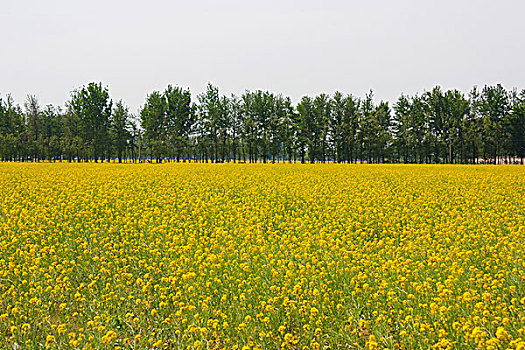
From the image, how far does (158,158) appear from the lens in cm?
7662

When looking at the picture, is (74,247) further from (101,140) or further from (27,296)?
(101,140)

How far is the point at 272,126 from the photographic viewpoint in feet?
238

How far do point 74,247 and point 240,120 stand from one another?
228ft

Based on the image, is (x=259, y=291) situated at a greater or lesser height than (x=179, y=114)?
lesser

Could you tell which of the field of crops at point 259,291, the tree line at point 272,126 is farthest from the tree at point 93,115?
the field of crops at point 259,291

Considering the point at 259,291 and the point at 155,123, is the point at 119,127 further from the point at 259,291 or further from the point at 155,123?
the point at 259,291

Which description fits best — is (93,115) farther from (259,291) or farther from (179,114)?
(259,291)

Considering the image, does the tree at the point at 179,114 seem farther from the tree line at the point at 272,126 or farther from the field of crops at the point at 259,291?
the field of crops at the point at 259,291

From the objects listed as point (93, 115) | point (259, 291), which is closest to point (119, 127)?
point (93, 115)

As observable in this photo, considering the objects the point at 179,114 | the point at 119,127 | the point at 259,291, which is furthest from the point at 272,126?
the point at 259,291

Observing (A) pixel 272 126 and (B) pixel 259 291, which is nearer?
(B) pixel 259 291

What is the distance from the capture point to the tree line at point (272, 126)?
69500 mm

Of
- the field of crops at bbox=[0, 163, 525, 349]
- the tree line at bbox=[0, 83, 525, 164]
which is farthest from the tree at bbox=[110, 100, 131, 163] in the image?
the field of crops at bbox=[0, 163, 525, 349]

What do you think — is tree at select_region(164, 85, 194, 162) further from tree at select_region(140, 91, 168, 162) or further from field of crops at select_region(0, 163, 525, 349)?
field of crops at select_region(0, 163, 525, 349)
